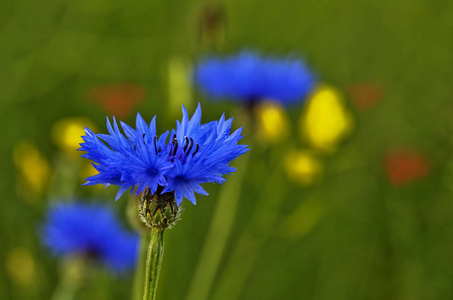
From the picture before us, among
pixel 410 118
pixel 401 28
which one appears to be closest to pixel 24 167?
pixel 410 118

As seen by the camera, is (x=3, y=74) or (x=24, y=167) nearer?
(x=24, y=167)

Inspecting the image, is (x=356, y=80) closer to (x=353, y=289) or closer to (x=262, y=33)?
(x=262, y=33)

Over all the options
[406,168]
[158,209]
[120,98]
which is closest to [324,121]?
[406,168]

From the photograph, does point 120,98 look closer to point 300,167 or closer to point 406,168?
point 300,167

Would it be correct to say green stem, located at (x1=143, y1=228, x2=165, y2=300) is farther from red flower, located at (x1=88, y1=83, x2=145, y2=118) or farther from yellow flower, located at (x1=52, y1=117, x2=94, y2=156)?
red flower, located at (x1=88, y1=83, x2=145, y2=118)

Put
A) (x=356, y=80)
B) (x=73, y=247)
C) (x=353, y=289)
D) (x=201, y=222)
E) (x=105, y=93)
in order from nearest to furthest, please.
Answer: (x=73, y=247)
(x=105, y=93)
(x=353, y=289)
(x=201, y=222)
(x=356, y=80)

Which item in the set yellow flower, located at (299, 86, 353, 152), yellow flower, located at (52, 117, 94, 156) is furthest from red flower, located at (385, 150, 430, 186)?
yellow flower, located at (52, 117, 94, 156)
